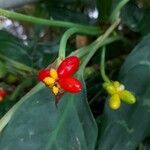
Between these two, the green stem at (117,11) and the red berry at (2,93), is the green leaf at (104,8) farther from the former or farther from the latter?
the red berry at (2,93)

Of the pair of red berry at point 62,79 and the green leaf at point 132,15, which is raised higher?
the pair of red berry at point 62,79

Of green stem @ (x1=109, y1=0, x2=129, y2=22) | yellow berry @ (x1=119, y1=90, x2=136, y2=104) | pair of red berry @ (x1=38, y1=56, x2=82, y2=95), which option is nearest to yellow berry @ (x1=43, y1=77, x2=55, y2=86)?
pair of red berry @ (x1=38, y1=56, x2=82, y2=95)

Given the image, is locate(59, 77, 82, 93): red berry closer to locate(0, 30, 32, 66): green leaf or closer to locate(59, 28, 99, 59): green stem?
locate(59, 28, 99, 59): green stem

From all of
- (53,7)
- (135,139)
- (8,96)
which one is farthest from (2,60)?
Answer: (135,139)

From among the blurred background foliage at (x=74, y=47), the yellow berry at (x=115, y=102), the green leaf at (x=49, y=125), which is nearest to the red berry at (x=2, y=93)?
the blurred background foliage at (x=74, y=47)

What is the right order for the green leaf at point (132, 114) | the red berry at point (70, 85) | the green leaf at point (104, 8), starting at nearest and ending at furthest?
the red berry at point (70, 85), the green leaf at point (132, 114), the green leaf at point (104, 8)

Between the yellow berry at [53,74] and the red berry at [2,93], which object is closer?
the yellow berry at [53,74]

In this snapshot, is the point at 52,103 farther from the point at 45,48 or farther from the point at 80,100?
the point at 45,48

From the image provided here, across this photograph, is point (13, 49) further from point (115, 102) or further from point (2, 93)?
point (115, 102)
